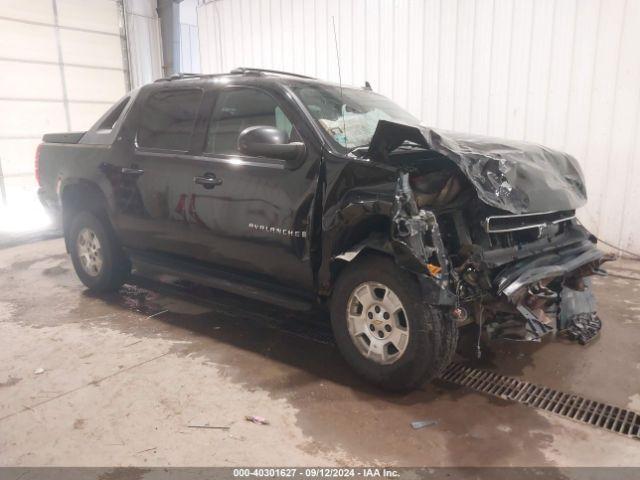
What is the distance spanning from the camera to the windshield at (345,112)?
3.18 metres

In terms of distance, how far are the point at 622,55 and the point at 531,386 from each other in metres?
4.26

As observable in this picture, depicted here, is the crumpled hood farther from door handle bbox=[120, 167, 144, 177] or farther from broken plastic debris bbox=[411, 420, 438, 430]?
door handle bbox=[120, 167, 144, 177]

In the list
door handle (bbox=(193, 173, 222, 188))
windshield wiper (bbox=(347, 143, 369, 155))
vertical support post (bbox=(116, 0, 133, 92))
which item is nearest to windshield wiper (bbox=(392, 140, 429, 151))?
windshield wiper (bbox=(347, 143, 369, 155))

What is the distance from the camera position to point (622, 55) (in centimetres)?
544

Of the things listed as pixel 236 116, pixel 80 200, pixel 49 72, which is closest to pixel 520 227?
pixel 236 116

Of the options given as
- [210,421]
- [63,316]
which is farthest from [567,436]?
[63,316]

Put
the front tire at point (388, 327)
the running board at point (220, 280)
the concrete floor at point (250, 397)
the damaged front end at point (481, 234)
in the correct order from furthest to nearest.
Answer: the running board at point (220, 280)
the front tire at point (388, 327)
the damaged front end at point (481, 234)
the concrete floor at point (250, 397)

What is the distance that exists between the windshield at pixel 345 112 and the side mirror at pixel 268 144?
0.83 ft

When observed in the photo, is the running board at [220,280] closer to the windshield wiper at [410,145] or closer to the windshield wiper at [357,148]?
Result: the windshield wiper at [357,148]

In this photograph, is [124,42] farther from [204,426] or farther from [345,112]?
[204,426]

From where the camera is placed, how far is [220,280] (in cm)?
366

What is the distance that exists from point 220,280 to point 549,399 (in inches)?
89.1

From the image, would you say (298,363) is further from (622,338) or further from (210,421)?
(622,338)

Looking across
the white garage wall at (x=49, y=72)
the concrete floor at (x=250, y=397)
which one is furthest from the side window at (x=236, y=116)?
the white garage wall at (x=49, y=72)
